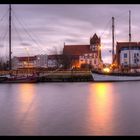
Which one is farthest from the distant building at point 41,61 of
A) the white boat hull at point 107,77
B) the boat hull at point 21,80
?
the boat hull at point 21,80

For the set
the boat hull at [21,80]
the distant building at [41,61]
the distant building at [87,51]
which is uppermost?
the distant building at [87,51]

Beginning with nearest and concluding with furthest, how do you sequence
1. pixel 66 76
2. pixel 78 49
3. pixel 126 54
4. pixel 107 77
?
pixel 107 77
pixel 66 76
pixel 126 54
pixel 78 49

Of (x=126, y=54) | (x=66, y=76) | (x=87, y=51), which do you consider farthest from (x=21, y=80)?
(x=87, y=51)

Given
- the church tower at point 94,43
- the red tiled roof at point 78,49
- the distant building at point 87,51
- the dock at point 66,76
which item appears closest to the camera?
the dock at point 66,76

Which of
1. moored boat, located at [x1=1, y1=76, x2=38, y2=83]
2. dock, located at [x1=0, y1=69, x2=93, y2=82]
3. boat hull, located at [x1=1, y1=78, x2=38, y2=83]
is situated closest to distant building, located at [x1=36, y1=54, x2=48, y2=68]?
dock, located at [x1=0, y1=69, x2=93, y2=82]

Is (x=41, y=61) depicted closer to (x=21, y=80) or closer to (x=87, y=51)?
→ (x=87, y=51)

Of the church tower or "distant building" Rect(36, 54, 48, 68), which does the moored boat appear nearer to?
"distant building" Rect(36, 54, 48, 68)

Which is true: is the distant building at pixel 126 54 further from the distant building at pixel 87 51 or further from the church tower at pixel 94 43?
the church tower at pixel 94 43

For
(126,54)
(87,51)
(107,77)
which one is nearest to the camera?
(107,77)

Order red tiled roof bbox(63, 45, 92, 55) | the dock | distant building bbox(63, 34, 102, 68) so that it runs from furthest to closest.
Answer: red tiled roof bbox(63, 45, 92, 55) → distant building bbox(63, 34, 102, 68) → the dock

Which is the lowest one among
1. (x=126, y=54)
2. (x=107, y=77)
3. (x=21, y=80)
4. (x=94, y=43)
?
(x=21, y=80)

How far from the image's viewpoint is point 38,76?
42125 mm

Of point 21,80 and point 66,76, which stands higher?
point 66,76
